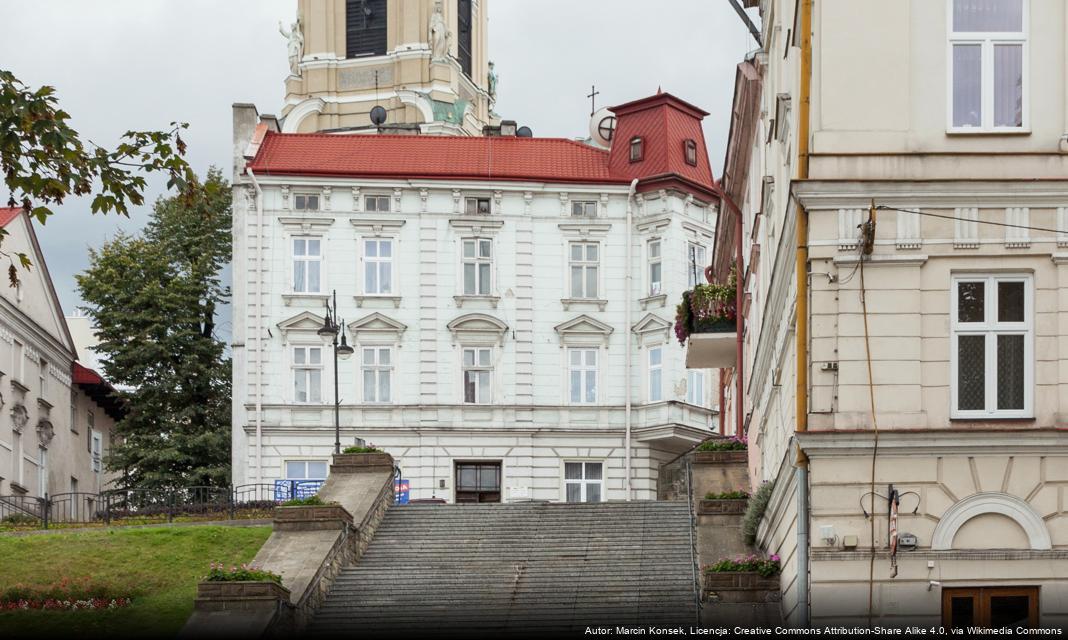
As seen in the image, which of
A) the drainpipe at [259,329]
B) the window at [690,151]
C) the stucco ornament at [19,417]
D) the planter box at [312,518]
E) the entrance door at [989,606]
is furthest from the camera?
the window at [690,151]

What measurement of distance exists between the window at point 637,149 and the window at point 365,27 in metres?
25.3

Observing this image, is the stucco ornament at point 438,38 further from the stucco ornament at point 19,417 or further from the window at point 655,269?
the stucco ornament at point 19,417

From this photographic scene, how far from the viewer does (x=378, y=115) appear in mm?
74750

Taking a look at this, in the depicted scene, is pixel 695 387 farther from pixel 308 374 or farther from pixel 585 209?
pixel 308 374

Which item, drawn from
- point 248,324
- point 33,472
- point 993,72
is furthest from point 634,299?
point 993,72

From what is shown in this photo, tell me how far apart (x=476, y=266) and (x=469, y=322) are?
5.54ft

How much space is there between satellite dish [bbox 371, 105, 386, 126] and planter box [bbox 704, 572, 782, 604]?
150ft

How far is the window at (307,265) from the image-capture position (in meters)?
59.1

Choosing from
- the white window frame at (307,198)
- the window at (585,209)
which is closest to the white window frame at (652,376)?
the window at (585,209)

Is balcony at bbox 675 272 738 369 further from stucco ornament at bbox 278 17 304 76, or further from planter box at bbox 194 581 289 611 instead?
stucco ornament at bbox 278 17 304 76

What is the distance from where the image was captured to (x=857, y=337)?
2452cm

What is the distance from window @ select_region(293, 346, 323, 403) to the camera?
58.6 meters

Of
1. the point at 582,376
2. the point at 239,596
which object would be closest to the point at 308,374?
the point at 582,376

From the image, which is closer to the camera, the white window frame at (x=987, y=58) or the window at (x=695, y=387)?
the white window frame at (x=987, y=58)
